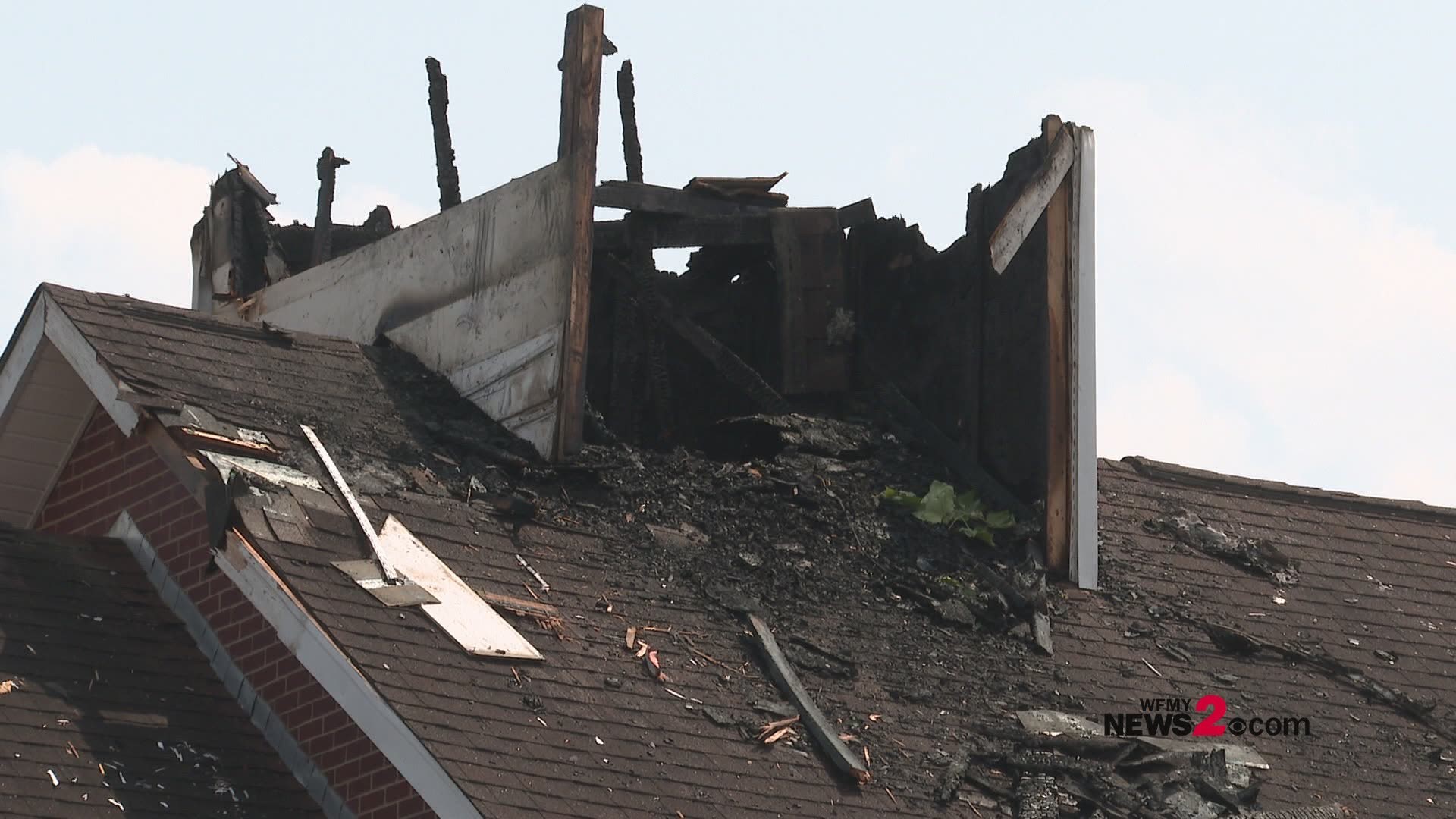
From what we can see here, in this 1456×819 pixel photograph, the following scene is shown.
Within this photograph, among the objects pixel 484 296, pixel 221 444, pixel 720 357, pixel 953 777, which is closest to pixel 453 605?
pixel 221 444

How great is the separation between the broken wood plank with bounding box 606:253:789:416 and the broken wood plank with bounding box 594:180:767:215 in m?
0.57

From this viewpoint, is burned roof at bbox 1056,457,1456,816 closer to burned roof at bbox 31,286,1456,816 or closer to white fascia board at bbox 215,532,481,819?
burned roof at bbox 31,286,1456,816

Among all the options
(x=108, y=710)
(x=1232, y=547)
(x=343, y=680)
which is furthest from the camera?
(x=1232, y=547)

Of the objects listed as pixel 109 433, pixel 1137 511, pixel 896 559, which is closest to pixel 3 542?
pixel 109 433

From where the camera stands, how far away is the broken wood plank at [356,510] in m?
9.27

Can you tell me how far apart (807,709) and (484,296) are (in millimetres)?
4002

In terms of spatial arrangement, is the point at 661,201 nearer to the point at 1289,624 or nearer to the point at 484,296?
the point at 484,296

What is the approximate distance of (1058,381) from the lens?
1237 cm

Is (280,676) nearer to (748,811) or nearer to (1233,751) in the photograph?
(748,811)

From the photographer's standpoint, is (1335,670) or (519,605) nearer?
(519,605)

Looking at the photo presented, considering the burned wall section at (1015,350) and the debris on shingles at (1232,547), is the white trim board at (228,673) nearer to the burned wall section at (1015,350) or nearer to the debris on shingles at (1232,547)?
the burned wall section at (1015,350)

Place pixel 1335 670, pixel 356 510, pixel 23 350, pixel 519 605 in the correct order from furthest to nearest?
pixel 1335 670 → pixel 23 350 → pixel 356 510 → pixel 519 605

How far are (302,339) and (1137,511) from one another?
5737 millimetres

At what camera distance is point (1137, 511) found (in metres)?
13.6
